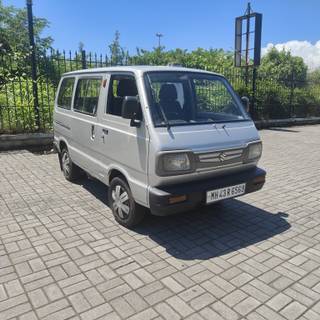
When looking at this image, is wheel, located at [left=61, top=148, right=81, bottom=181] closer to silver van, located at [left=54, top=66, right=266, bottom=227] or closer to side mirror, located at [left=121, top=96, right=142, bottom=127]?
silver van, located at [left=54, top=66, right=266, bottom=227]

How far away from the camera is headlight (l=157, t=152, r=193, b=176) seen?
3389 mm

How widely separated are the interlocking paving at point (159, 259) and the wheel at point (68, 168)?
43cm

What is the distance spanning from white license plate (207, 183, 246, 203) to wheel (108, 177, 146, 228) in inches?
33.8

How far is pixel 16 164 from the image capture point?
7.46 m

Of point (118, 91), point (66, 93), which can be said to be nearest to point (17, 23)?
point (66, 93)

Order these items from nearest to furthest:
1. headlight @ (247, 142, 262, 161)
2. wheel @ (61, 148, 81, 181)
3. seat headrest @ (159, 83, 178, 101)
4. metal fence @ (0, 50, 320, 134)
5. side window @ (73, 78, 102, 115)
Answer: seat headrest @ (159, 83, 178, 101) → headlight @ (247, 142, 262, 161) → side window @ (73, 78, 102, 115) → wheel @ (61, 148, 81, 181) → metal fence @ (0, 50, 320, 134)

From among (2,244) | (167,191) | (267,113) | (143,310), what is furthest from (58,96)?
(267,113)

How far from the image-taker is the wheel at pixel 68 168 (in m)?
6.02

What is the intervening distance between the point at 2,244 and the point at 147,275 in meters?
1.83

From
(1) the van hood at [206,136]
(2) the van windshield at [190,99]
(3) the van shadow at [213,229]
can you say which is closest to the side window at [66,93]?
(3) the van shadow at [213,229]

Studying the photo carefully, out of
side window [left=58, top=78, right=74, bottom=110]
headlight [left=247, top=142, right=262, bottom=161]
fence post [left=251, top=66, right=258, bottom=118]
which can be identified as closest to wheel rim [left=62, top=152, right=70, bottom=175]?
side window [left=58, top=78, right=74, bottom=110]

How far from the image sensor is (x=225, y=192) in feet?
12.6

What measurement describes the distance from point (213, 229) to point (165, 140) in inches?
59.8

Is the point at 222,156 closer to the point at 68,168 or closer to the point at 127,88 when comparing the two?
the point at 127,88
